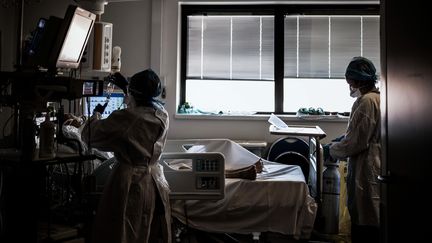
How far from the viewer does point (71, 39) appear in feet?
6.81

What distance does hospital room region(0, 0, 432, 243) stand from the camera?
5.07 feet

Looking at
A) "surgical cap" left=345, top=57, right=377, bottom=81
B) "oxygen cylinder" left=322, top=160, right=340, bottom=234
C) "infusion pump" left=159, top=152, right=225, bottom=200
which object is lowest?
"oxygen cylinder" left=322, top=160, right=340, bottom=234

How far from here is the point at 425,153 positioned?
117cm

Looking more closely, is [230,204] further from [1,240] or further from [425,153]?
[425,153]

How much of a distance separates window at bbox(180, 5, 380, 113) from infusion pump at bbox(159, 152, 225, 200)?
6.31 ft

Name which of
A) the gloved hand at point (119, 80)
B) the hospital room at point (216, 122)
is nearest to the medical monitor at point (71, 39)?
the hospital room at point (216, 122)

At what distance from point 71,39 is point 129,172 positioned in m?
0.77

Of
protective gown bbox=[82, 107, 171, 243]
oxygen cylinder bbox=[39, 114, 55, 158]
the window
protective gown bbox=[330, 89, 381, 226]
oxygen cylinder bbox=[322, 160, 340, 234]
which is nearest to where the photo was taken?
oxygen cylinder bbox=[39, 114, 55, 158]

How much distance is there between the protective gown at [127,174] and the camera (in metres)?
2.23

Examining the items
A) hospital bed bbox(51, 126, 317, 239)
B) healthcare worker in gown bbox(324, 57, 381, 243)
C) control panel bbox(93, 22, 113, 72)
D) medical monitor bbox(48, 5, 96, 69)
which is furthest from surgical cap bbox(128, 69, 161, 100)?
healthcare worker in gown bbox(324, 57, 381, 243)

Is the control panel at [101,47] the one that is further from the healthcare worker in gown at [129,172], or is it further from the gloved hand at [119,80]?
the healthcare worker in gown at [129,172]

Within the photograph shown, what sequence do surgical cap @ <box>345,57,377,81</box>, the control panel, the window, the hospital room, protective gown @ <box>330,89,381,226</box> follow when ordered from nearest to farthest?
the hospital room < protective gown @ <box>330,89,381,226</box> < surgical cap @ <box>345,57,377,81</box> < the control panel < the window

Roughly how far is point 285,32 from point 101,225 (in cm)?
295

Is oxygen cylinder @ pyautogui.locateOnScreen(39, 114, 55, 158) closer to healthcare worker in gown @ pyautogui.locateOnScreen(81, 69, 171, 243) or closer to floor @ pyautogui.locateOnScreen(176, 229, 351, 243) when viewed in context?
healthcare worker in gown @ pyautogui.locateOnScreen(81, 69, 171, 243)
